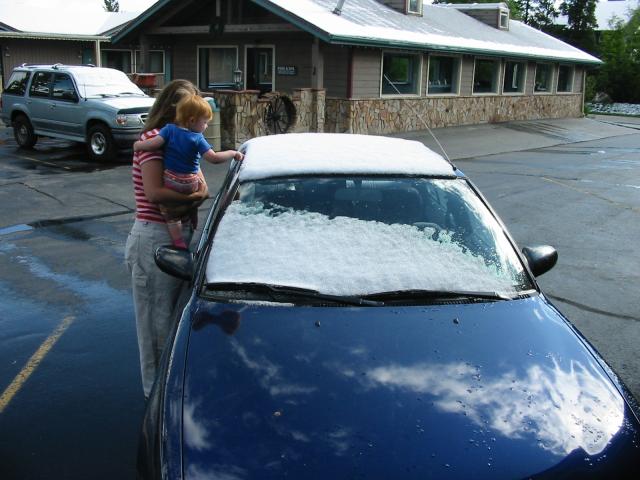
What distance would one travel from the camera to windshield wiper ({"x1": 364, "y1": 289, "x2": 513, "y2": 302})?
3.24 meters

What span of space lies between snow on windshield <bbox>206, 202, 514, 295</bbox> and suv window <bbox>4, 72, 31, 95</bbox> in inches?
600

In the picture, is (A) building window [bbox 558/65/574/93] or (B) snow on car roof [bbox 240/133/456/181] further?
(A) building window [bbox 558/65/574/93]

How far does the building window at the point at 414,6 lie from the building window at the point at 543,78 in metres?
9.04

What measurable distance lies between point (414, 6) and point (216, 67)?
776 centimetres

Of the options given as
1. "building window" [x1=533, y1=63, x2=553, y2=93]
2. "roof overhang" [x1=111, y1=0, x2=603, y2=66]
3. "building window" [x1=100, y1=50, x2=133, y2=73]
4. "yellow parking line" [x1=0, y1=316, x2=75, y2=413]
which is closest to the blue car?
"yellow parking line" [x1=0, y1=316, x2=75, y2=413]

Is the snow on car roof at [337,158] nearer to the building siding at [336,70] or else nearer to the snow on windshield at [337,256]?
the snow on windshield at [337,256]

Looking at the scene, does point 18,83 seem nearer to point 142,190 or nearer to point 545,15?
point 142,190

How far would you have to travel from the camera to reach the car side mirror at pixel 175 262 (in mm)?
3592

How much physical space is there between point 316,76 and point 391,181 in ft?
55.0

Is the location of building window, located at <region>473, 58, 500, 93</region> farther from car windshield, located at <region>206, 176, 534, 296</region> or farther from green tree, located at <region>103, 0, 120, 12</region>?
green tree, located at <region>103, 0, 120, 12</region>

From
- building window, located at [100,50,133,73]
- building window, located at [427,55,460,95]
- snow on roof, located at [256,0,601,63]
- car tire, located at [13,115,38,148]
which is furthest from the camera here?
building window, located at [100,50,133,73]

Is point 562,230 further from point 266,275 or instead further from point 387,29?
point 387,29

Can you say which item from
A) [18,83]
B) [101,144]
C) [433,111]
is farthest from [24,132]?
[433,111]

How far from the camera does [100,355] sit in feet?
16.8
